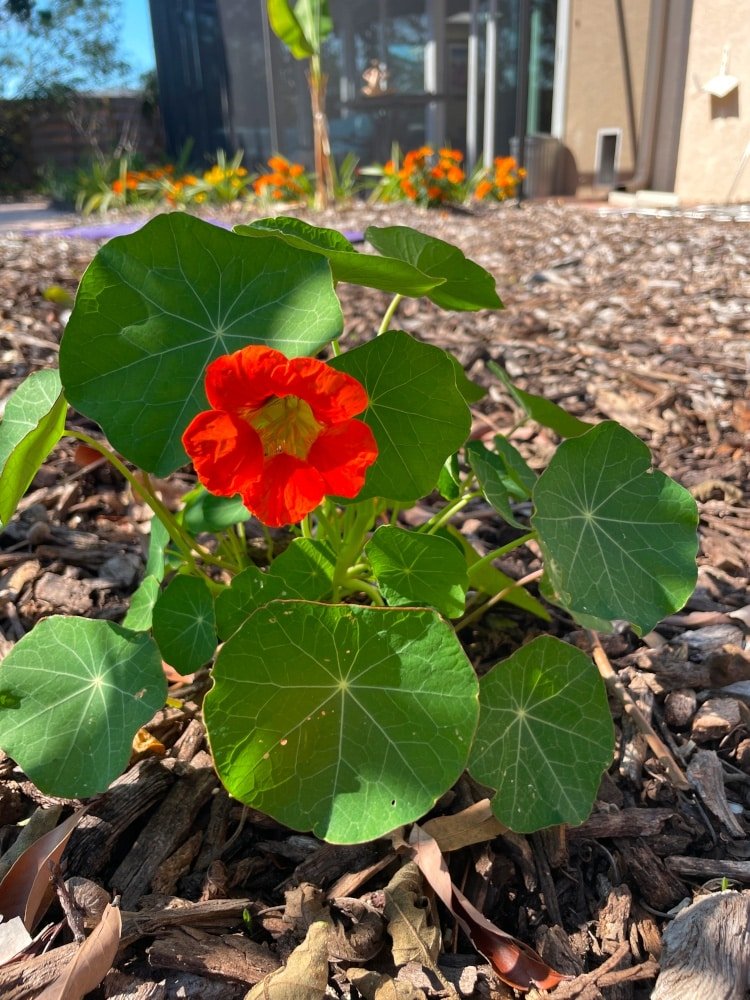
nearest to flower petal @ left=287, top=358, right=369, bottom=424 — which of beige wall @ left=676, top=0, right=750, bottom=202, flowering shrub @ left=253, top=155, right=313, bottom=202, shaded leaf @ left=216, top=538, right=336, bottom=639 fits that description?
shaded leaf @ left=216, top=538, right=336, bottom=639

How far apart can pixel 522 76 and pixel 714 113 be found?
5.42 feet

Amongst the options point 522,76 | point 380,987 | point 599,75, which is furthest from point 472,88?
point 380,987

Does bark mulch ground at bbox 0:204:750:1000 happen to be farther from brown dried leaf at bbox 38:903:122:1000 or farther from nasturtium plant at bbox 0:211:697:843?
nasturtium plant at bbox 0:211:697:843

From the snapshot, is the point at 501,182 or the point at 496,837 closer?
the point at 496,837

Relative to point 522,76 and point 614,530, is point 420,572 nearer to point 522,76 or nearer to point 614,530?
point 614,530

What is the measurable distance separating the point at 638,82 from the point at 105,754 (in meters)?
7.52

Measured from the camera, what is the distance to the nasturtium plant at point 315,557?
701 mm

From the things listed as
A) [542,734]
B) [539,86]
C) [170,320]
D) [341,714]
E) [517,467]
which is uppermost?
[539,86]

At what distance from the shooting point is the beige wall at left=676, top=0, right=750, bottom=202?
561 centimetres

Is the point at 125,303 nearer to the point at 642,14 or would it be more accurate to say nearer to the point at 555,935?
the point at 555,935

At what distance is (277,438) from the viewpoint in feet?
2.53

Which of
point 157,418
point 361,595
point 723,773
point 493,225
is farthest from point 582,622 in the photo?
point 493,225

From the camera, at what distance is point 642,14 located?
648 centimetres

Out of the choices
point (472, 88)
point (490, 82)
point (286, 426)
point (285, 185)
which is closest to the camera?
point (286, 426)
